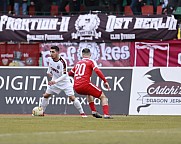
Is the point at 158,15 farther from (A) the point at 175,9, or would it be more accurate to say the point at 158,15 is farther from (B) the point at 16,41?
(B) the point at 16,41

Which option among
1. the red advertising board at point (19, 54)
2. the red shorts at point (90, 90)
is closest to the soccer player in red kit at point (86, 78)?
the red shorts at point (90, 90)

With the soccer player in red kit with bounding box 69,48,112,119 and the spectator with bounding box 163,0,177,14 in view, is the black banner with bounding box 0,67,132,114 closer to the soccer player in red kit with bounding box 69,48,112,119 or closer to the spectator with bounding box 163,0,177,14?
the soccer player in red kit with bounding box 69,48,112,119

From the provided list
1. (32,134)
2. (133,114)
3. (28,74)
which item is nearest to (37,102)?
(28,74)

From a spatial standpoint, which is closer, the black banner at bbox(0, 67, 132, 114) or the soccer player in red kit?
the soccer player in red kit

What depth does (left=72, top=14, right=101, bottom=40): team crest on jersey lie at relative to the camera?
1156 inches

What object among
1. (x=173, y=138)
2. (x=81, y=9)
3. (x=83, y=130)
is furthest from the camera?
(x=81, y=9)

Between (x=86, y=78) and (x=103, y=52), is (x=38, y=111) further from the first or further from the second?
(x=103, y=52)

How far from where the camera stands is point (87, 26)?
29.4 metres

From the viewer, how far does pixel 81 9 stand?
3133cm

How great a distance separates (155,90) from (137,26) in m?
5.64

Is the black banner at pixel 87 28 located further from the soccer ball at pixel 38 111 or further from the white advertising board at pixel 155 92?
the soccer ball at pixel 38 111

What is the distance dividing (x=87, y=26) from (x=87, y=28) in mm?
84

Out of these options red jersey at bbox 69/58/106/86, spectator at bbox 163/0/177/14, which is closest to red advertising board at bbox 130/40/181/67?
spectator at bbox 163/0/177/14

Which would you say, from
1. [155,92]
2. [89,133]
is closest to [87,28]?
[155,92]
